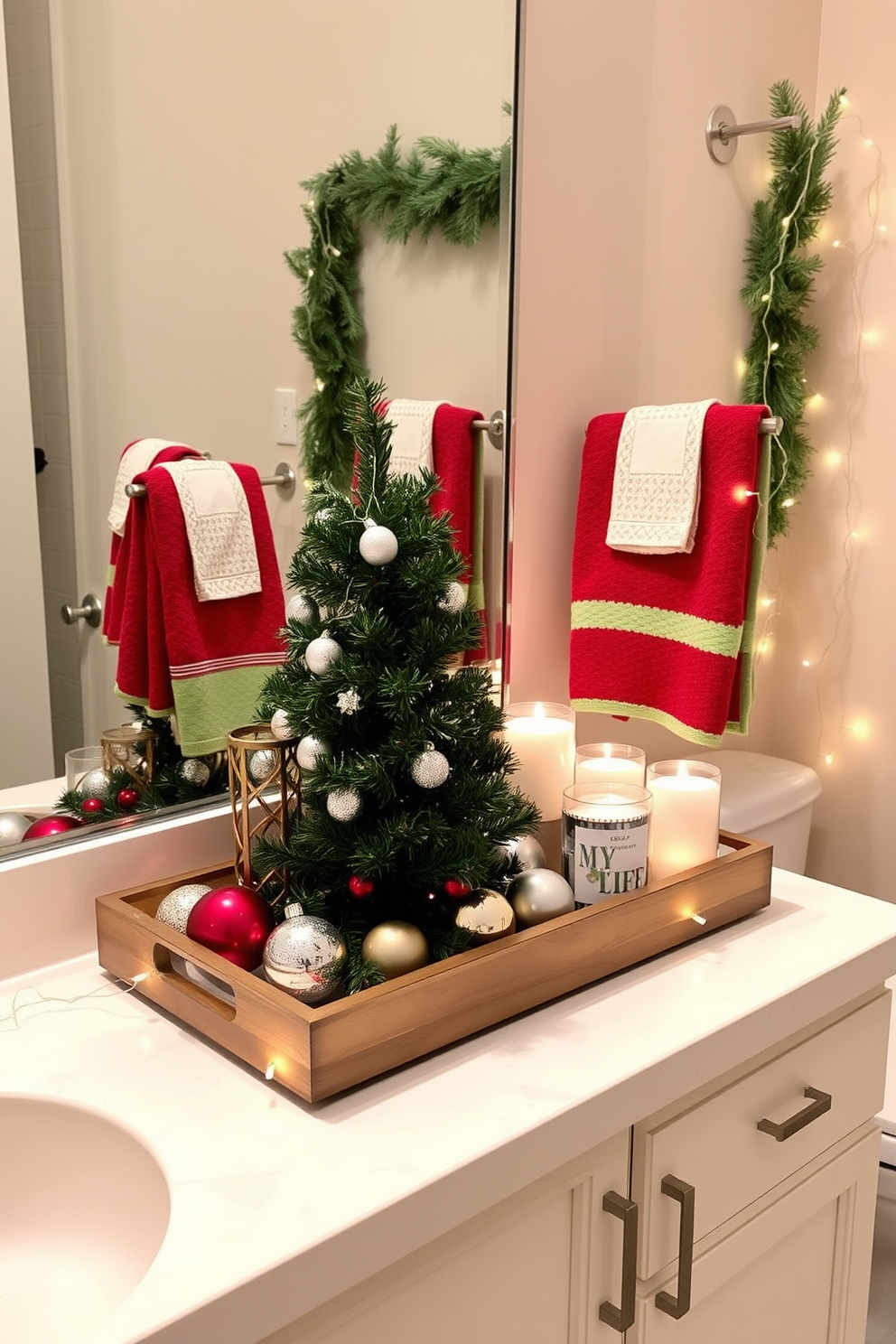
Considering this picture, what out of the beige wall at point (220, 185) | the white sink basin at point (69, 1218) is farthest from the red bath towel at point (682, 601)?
the white sink basin at point (69, 1218)

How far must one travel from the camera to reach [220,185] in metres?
1.10

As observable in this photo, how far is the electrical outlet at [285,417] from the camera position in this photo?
3.84 ft

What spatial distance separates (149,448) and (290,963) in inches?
18.8

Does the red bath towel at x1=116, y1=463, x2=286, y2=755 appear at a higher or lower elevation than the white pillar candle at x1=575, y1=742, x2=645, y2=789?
higher

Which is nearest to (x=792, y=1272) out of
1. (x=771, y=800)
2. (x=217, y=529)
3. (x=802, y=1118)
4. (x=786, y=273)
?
(x=802, y=1118)

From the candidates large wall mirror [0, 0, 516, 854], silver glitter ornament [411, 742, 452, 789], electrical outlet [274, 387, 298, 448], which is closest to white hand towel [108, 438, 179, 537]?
large wall mirror [0, 0, 516, 854]

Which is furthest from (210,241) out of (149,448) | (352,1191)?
(352,1191)

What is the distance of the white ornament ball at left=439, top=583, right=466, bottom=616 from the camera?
98 cm

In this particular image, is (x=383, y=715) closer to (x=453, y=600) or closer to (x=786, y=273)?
(x=453, y=600)

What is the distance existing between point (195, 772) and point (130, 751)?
8 centimetres

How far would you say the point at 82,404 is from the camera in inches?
40.9

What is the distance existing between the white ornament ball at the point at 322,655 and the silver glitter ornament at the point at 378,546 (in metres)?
0.07

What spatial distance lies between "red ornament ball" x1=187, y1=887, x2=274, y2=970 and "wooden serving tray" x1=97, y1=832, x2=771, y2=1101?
19 millimetres

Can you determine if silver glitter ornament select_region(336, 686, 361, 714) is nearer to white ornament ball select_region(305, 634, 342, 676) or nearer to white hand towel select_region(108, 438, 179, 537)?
white ornament ball select_region(305, 634, 342, 676)
